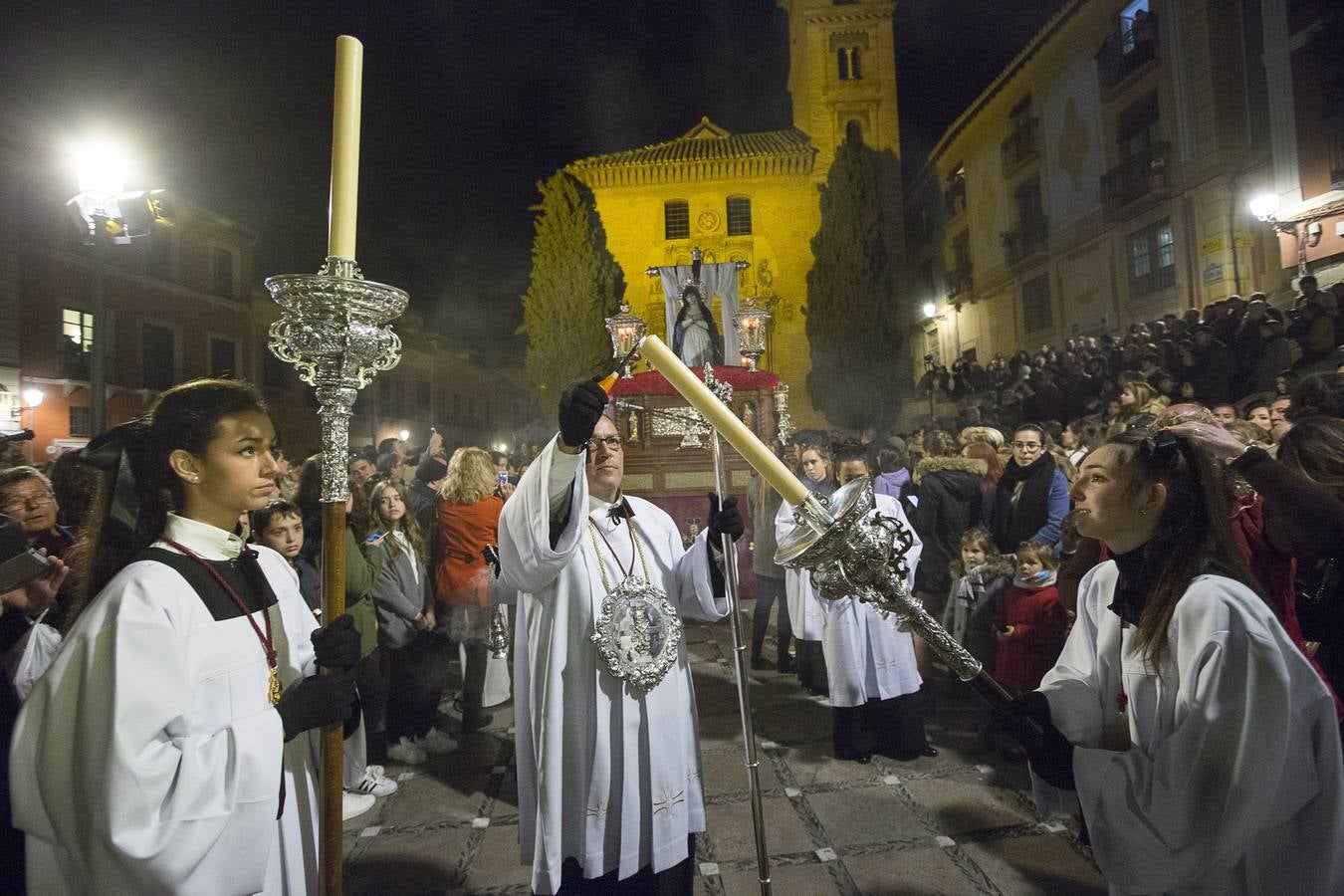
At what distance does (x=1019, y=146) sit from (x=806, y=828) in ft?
62.7

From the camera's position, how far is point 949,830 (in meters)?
3.38

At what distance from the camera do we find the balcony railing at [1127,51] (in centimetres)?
1213

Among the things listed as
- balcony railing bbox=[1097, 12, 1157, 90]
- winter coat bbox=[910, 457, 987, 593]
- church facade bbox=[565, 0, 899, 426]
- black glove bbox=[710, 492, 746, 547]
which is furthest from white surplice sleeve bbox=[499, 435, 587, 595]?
church facade bbox=[565, 0, 899, 426]

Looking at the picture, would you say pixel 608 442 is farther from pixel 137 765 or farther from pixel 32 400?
pixel 32 400

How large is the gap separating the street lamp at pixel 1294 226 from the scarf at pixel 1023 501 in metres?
7.35

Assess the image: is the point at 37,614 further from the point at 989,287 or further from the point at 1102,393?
the point at 989,287

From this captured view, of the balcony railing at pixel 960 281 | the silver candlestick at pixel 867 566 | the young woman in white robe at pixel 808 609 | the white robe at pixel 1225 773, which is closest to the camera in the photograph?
the white robe at pixel 1225 773

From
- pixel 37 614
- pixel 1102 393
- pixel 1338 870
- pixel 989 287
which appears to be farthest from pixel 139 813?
pixel 989 287

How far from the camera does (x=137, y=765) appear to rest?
1287mm

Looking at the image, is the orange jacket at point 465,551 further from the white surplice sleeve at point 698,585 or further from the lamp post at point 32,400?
the lamp post at point 32,400

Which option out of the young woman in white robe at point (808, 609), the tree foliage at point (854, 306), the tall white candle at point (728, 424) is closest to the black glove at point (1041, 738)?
the tall white candle at point (728, 424)

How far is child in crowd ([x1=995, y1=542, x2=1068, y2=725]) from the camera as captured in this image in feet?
13.0

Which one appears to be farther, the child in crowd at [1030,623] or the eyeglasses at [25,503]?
the child in crowd at [1030,623]

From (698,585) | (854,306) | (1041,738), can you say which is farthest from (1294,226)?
(854,306)
